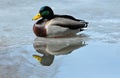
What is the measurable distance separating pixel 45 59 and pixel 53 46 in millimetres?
616

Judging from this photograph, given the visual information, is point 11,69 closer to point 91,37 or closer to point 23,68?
point 23,68

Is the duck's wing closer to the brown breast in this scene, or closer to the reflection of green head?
the brown breast

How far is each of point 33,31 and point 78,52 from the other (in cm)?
131

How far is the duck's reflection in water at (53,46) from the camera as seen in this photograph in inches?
247

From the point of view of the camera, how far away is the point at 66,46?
6.77m

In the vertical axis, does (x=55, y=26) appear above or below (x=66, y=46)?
above

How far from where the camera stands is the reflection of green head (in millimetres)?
6020

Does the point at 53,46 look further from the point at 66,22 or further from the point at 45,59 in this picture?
the point at 66,22

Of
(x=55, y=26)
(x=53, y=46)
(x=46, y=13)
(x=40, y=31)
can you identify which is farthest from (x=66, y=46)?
(x=46, y=13)

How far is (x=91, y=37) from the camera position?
7305 millimetres

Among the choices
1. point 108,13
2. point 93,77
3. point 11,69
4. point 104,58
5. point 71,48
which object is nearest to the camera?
point 93,77

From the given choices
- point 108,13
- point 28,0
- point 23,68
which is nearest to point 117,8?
point 108,13

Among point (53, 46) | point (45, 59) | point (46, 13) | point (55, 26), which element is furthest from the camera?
point (46, 13)

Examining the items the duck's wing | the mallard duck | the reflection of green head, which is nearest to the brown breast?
the mallard duck
